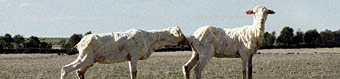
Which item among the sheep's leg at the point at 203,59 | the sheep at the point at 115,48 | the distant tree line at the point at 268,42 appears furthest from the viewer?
the distant tree line at the point at 268,42

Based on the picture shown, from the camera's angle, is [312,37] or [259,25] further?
[312,37]

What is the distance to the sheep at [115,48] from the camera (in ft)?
44.0

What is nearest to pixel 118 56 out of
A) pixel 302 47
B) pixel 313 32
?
pixel 302 47

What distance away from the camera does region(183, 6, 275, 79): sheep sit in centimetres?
1553

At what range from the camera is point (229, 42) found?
52.2 ft

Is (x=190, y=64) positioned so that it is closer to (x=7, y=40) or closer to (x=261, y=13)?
(x=261, y=13)

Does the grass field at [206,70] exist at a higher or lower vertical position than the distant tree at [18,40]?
lower

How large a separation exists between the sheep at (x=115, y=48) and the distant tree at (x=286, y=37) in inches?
4397

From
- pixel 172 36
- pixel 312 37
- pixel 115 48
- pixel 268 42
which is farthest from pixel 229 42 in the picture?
pixel 312 37

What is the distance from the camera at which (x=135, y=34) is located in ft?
46.0

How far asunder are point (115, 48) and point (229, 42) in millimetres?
4026

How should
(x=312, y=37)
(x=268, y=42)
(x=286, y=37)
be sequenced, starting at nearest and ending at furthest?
(x=268, y=42)
(x=286, y=37)
(x=312, y=37)

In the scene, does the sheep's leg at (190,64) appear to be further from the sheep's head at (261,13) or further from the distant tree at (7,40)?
the distant tree at (7,40)

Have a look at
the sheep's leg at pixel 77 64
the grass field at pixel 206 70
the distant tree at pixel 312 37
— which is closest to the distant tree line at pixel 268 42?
the distant tree at pixel 312 37
